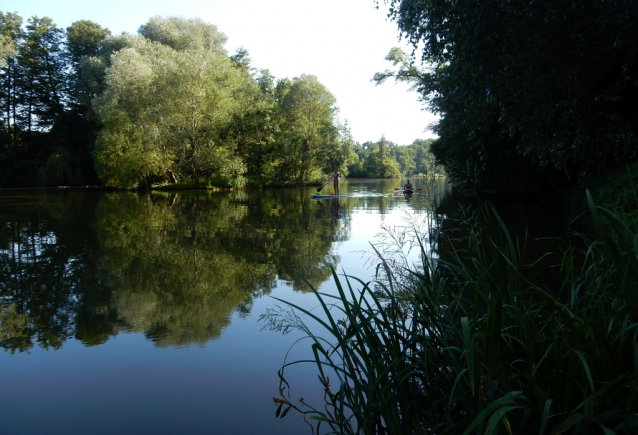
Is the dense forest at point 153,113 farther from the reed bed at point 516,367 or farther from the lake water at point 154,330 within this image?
the reed bed at point 516,367

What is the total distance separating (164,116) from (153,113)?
69cm

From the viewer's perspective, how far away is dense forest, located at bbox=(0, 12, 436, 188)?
3183cm

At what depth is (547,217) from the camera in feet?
40.3

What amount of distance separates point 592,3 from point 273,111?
33595 millimetres

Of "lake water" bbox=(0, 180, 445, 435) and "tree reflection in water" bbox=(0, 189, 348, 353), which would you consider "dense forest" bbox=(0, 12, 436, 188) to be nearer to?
"tree reflection in water" bbox=(0, 189, 348, 353)

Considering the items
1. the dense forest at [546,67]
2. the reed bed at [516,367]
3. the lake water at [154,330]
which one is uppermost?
the dense forest at [546,67]

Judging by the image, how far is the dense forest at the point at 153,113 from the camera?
3183 cm

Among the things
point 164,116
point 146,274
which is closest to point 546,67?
point 146,274

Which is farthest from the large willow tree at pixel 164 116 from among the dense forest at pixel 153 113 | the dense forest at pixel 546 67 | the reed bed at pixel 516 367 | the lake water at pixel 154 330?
the reed bed at pixel 516 367

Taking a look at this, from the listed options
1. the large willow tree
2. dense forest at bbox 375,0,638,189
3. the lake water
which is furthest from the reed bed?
the large willow tree

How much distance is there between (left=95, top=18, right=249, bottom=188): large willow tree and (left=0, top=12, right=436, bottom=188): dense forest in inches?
3.1

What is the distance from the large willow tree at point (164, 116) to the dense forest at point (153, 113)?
0.26 feet

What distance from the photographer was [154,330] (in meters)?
4.36

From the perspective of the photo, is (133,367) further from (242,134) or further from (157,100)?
(242,134)
